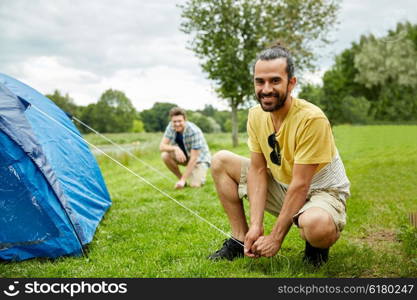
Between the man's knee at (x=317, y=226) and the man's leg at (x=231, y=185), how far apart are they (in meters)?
0.67

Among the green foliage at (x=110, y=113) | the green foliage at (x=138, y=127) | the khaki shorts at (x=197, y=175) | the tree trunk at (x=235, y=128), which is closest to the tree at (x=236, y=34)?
the tree trunk at (x=235, y=128)

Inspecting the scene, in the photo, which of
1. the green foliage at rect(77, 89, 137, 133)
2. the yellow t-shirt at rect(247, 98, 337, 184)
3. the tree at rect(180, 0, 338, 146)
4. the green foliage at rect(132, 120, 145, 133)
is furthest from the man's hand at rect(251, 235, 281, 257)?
the green foliage at rect(132, 120, 145, 133)

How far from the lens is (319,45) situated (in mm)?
20297

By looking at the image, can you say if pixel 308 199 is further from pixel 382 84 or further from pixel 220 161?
pixel 382 84

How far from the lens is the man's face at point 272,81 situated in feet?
9.49

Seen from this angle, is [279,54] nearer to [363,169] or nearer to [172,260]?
[172,260]

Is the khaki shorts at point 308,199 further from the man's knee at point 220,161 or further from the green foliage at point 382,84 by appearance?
the green foliage at point 382,84

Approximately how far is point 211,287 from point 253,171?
0.88m

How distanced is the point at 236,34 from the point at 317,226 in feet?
54.9

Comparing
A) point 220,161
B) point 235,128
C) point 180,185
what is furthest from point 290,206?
point 235,128

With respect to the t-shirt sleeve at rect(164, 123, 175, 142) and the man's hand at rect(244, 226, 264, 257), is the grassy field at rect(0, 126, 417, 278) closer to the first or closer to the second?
the man's hand at rect(244, 226, 264, 257)

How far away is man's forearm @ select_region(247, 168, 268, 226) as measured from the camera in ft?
10.3

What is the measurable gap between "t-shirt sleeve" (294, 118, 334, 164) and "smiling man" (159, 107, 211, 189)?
4.40m

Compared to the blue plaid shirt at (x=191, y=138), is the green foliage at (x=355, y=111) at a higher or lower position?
higher
